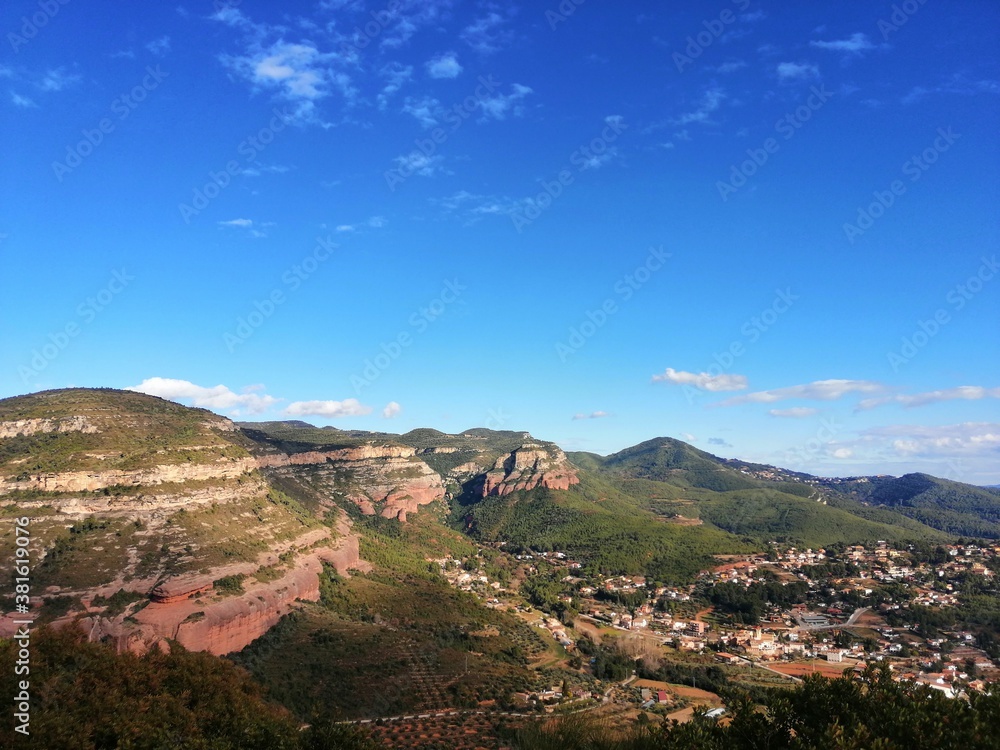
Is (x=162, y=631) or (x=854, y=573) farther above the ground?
(x=162, y=631)

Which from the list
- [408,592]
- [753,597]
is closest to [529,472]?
[753,597]

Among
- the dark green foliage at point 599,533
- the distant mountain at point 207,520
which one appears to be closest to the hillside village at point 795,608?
the dark green foliage at point 599,533

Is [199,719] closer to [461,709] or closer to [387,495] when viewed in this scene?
[461,709]

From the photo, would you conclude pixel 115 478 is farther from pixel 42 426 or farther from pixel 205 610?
pixel 205 610

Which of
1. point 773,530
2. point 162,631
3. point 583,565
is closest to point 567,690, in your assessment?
point 162,631

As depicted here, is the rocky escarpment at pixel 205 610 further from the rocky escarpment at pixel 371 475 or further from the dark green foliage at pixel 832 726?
the rocky escarpment at pixel 371 475

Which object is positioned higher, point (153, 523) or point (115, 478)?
point (115, 478)
